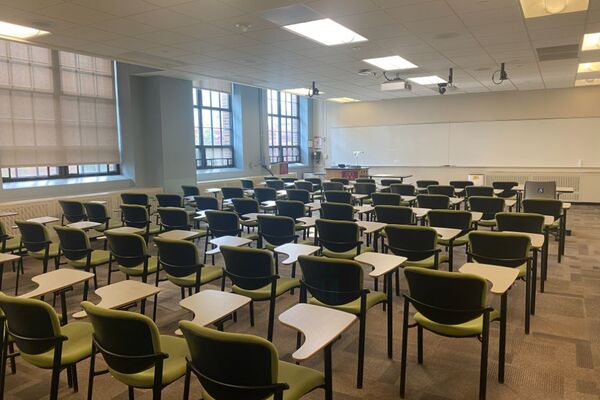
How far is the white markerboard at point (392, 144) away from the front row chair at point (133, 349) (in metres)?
12.9

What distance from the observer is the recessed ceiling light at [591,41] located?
657 cm

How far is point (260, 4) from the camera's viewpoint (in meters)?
4.66

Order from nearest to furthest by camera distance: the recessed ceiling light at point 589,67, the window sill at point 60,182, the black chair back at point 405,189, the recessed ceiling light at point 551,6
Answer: the recessed ceiling light at point 551,6, the window sill at point 60,182, the black chair back at point 405,189, the recessed ceiling light at point 589,67

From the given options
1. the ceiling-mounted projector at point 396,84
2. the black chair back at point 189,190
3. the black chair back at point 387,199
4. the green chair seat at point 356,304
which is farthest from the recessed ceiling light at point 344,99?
the green chair seat at point 356,304

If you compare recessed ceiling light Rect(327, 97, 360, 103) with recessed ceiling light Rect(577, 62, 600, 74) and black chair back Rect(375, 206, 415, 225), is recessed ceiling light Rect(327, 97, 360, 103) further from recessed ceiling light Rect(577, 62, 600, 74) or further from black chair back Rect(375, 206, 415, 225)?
black chair back Rect(375, 206, 415, 225)

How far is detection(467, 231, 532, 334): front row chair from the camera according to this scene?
374 cm

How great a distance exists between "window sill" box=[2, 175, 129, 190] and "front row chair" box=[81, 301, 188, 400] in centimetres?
676

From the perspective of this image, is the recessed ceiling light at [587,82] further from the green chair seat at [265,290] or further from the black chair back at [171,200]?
the green chair seat at [265,290]

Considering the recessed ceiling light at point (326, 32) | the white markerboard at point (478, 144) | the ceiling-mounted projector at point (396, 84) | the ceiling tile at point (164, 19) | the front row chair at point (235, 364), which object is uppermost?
the recessed ceiling light at point (326, 32)

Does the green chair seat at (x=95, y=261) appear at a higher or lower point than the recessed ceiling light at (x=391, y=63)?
lower

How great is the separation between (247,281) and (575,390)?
8.17 feet

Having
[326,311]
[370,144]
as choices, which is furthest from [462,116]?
[326,311]

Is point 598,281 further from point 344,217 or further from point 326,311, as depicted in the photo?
point 326,311

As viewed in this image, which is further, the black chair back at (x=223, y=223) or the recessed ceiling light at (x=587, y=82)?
the recessed ceiling light at (x=587, y=82)
